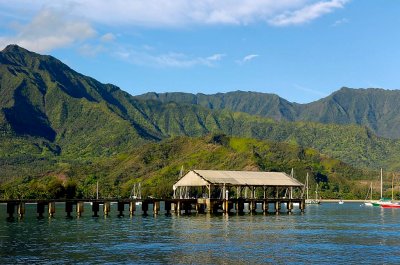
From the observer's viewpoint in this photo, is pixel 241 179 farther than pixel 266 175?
No

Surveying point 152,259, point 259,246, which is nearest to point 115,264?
point 152,259

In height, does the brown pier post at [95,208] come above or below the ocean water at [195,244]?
above

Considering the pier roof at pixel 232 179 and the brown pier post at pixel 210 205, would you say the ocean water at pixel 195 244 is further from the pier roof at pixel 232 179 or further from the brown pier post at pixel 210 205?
the brown pier post at pixel 210 205

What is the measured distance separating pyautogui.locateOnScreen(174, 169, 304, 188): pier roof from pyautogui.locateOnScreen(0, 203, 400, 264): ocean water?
32.0 meters

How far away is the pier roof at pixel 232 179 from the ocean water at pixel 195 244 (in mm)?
32004

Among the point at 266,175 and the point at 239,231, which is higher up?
the point at 266,175

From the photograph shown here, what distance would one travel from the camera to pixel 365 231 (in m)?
104

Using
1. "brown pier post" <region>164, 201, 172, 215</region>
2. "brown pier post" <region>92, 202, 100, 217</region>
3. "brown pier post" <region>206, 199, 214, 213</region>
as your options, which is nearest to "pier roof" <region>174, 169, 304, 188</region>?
"brown pier post" <region>206, 199, 214, 213</region>

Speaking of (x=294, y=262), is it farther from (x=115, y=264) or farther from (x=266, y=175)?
(x=266, y=175)

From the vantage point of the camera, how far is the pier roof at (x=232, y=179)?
475ft

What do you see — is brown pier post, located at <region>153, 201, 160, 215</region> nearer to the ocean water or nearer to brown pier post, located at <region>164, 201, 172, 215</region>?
brown pier post, located at <region>164, 201, 172, 215</region>

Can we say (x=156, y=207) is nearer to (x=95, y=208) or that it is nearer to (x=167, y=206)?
(x=167, y=206)

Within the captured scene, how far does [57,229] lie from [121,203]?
42.2m

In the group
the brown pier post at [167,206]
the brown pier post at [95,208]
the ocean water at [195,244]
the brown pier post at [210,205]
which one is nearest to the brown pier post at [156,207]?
the brown pier post at [167,206]
